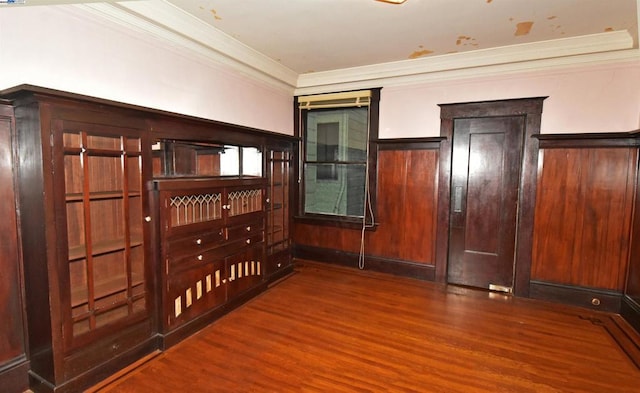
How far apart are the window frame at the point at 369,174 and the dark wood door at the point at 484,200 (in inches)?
40.9

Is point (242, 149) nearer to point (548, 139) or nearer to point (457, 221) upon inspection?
point (457, 221)

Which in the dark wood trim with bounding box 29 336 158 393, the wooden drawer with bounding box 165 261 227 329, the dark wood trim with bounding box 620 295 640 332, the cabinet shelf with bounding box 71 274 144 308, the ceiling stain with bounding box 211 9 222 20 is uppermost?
the ceiling stain with bounding box 211 9 222 20

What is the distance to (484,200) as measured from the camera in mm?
3963

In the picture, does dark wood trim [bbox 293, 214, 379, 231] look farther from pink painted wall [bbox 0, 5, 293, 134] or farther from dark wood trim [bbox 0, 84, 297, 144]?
pink painted wall [bbox 0, 5, 293, 134]

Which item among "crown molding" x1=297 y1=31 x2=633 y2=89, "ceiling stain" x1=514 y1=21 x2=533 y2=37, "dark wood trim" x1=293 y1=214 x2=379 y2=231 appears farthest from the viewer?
"dark wood trim" x1=293 y1=214 x2=379 y2=231

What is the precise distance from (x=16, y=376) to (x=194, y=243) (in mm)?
1388

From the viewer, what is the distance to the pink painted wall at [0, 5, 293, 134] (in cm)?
201

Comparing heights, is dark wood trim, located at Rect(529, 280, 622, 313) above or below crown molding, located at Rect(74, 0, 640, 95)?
below

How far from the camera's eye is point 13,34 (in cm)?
196

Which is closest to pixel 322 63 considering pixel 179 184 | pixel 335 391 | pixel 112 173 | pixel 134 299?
pixel 179 184

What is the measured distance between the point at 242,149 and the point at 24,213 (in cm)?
199

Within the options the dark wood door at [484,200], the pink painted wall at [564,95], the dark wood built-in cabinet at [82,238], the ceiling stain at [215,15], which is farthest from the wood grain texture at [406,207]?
the dark wood built-in cabinet at [82,238]

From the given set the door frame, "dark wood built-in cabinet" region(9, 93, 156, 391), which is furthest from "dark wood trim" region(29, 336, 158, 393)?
the door frame

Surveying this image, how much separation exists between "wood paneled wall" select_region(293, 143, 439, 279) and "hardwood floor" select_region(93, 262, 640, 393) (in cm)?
76
